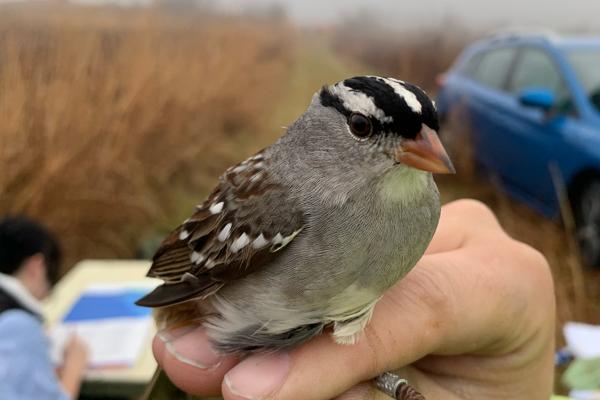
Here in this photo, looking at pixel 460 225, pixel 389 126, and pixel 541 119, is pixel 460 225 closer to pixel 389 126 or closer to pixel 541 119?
pixel 389 126

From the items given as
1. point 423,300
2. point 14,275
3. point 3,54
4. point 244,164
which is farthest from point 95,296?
point 3,54

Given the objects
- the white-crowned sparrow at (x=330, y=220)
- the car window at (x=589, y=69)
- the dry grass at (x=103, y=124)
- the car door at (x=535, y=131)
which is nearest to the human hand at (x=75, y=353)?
the white-crowned sparrow at (x=330, y=220)

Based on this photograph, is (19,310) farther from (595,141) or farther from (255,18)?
(255,18)

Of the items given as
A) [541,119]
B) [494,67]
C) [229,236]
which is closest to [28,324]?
[229,236]

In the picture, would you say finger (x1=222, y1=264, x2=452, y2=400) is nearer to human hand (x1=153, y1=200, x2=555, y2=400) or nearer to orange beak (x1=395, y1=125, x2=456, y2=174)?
human hand (x1=153, y1=200, x2=555, y2=400)

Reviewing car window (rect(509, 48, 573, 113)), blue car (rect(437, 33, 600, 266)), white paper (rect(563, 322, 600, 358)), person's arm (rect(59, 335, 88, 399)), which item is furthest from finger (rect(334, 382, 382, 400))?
car window (rect(509, 48, 573, 113))

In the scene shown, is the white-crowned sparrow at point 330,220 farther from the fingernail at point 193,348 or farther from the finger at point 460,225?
the finger at point 460,225
